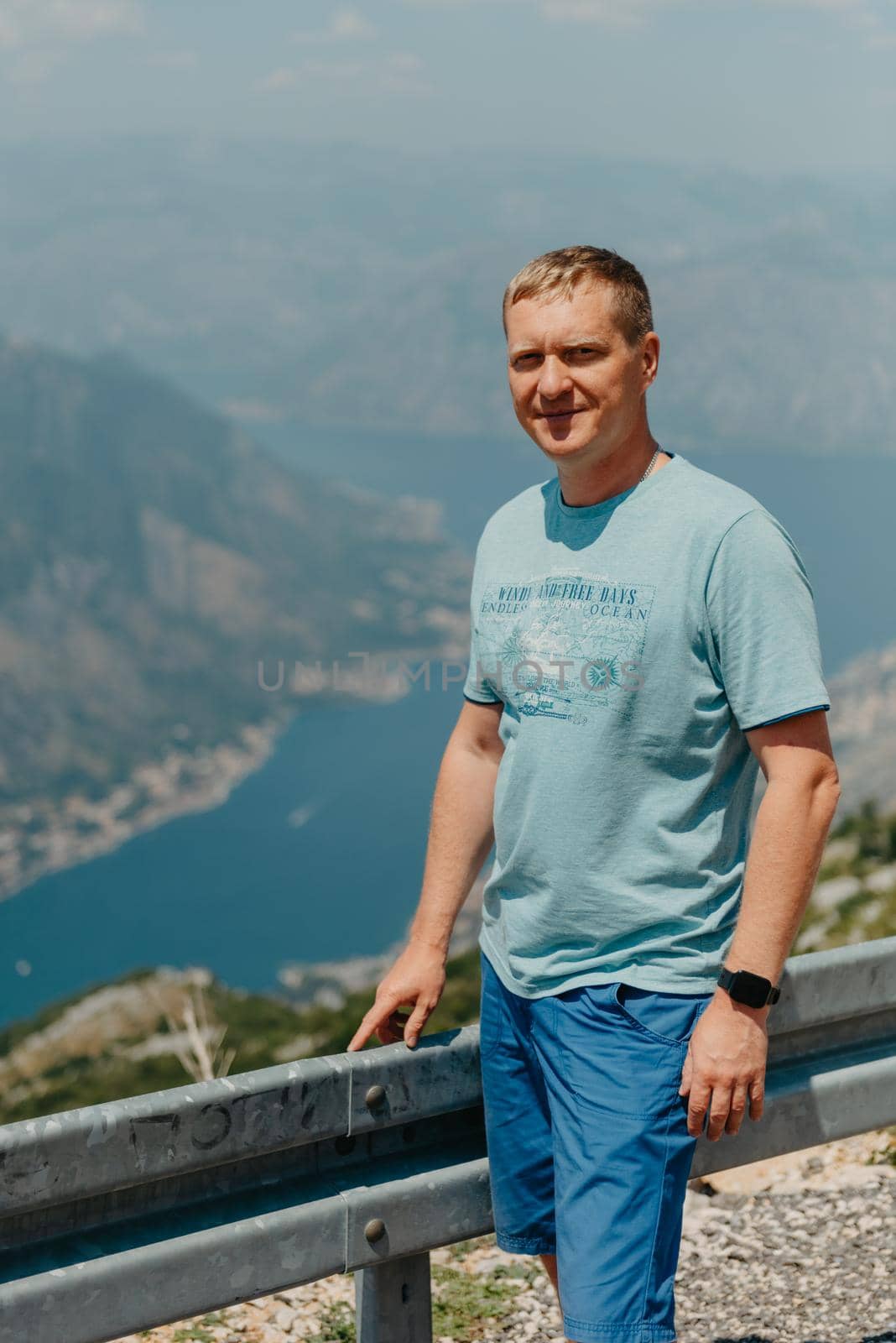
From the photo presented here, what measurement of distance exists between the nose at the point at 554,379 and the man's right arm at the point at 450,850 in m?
0.55

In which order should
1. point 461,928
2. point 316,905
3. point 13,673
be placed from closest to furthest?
point 461,928 → point 316,905 → point 13,673

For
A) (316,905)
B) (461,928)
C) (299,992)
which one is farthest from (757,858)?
(316,905)

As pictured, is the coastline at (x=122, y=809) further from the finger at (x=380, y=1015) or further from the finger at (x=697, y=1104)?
the finger at (x=697, y=1104)

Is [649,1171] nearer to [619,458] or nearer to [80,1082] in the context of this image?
[619,458]

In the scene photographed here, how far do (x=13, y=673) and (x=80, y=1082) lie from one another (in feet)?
519

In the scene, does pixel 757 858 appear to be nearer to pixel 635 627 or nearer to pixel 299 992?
pixel 635 627

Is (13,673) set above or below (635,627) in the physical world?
below

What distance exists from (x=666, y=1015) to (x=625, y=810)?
11.3 inches

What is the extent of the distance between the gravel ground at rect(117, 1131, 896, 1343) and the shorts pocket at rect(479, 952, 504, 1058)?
78 cm

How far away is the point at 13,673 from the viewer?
637 ft

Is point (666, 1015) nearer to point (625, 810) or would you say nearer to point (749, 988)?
point (749, 988)

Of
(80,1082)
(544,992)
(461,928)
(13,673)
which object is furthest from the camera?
(13,673)

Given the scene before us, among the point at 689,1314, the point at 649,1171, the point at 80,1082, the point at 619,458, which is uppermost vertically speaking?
the point at 619,458

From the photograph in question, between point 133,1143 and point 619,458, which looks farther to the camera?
point 619,458
